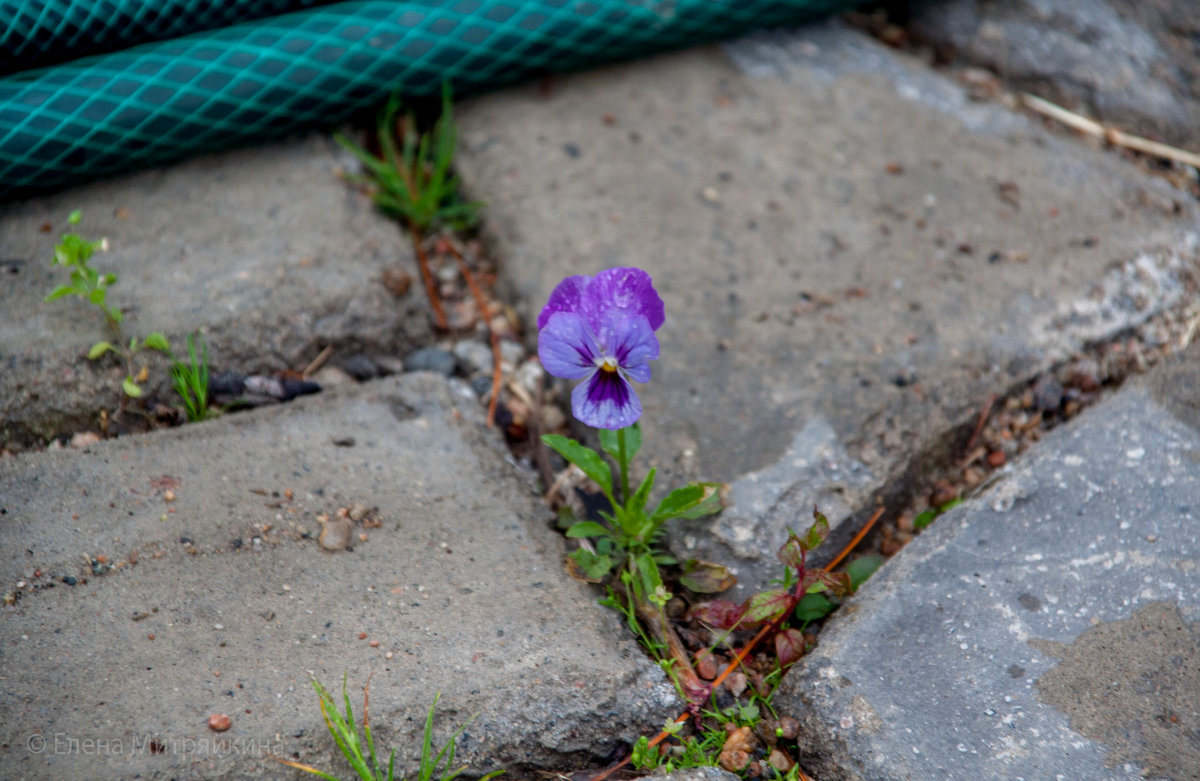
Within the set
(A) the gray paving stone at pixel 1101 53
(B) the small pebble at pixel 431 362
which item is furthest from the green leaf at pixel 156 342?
(A) the gray paving stone at pixel 1101 53

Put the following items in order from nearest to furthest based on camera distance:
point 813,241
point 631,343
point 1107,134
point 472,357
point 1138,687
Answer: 1. point 631,343
2. point 1138,687
3. point 472,357
4. point 813,241
5. point 1107,134

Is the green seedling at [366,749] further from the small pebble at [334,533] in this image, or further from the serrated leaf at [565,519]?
the serrated leaf at [565,519]

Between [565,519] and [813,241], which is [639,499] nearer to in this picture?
[565,519]

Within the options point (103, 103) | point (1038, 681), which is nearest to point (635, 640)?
point (1038, 681)

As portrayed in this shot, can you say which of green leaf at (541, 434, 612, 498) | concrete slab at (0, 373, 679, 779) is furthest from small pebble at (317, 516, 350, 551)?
green leaf at (541, 434, 612, 498)

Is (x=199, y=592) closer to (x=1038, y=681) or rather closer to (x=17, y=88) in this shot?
(x=17, y=88)

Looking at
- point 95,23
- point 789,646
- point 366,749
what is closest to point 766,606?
point 789,646
